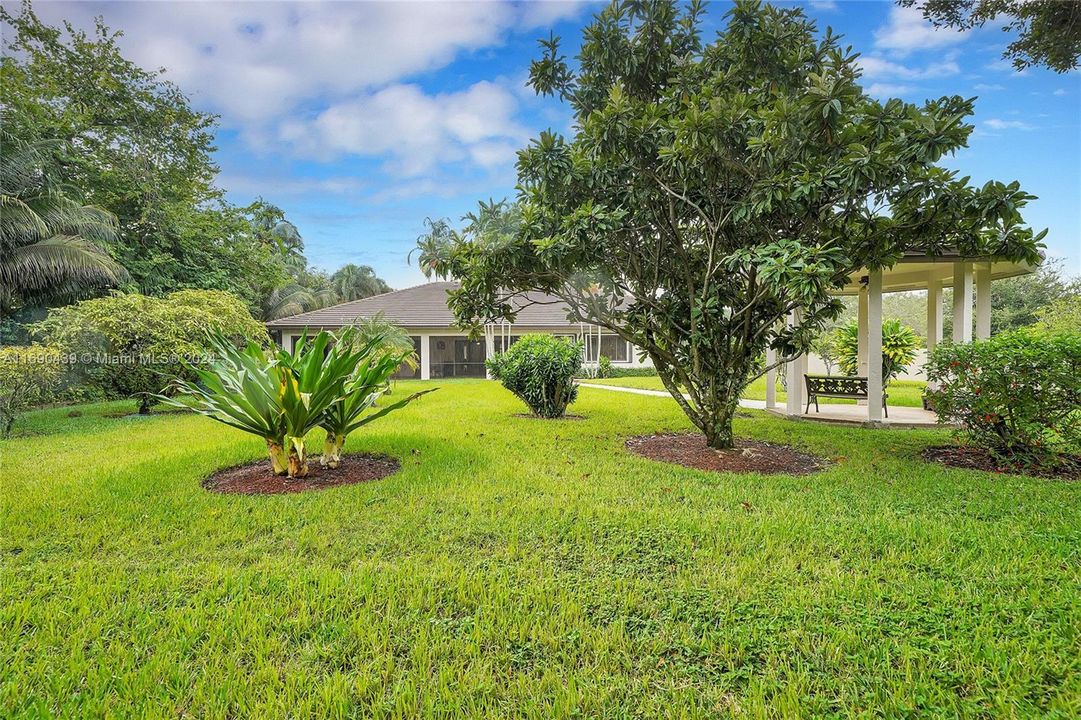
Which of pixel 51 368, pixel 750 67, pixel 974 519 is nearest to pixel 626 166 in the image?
pixel 750 67

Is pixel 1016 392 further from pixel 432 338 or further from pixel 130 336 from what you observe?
pixel 432 338

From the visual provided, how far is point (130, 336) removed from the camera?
1075 cm

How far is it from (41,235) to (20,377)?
22.0 ft

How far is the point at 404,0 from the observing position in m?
7.79

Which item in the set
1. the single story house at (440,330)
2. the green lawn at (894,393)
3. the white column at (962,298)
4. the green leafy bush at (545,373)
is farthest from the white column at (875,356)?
the single story house at (440,330)

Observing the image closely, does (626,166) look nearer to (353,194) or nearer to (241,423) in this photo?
(241,423)

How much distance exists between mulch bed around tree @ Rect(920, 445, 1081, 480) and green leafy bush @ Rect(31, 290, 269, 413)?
12423mm

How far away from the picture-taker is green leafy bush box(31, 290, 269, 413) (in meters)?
10.3

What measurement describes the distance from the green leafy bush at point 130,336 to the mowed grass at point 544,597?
6.21 meters

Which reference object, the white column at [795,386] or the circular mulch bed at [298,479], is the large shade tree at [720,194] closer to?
the circular mulch bed at [298,479]

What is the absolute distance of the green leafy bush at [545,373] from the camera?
10.1 metres

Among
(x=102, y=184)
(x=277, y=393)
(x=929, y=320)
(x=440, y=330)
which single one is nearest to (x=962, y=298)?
(x=929, y=320)

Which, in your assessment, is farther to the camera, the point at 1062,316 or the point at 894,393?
the point at 1062,316

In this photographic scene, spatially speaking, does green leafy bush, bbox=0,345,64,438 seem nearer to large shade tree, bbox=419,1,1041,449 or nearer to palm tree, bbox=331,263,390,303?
large shade tree, bbox=419,1,1041,449
